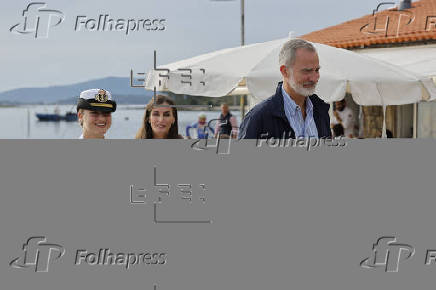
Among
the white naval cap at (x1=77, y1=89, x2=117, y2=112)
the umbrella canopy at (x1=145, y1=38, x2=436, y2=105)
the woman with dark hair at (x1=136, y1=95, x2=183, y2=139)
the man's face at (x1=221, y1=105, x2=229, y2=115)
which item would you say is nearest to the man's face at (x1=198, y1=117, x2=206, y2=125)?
the man's face at (x1=221, y1=105, x2=229, y2=115)

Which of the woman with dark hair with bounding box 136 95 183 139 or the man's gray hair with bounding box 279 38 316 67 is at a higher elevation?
the man's gray hair with bounding box 279 38 316 67

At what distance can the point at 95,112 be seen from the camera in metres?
4.34

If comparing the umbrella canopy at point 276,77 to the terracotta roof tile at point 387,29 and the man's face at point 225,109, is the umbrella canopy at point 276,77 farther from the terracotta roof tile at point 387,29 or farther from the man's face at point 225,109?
the man's face at point 225,109

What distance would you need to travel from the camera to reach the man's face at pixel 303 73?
398 cm

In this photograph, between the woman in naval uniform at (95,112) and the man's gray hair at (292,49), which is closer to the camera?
the man's gray hair at (292,49)

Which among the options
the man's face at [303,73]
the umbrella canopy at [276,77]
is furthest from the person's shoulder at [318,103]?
the umbrella canopy at [276,77]

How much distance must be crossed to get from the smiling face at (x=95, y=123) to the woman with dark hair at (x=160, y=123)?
1.89 feet

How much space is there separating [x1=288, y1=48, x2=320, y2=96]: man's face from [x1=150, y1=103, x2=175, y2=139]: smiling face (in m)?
1.23

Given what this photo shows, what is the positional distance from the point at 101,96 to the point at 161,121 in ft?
2.09

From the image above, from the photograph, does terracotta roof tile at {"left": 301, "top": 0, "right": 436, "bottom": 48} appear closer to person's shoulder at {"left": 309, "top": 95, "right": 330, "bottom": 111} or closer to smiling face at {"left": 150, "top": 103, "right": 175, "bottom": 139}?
smiling face at {"left": 150, "top": 103, "right": 175, "bottom": 139}

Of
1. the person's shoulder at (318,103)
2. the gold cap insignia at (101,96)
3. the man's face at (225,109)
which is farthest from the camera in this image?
the man's face at (225,109)

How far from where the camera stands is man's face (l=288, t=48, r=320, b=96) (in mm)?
3982

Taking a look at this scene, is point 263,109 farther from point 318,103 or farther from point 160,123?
point 160,123

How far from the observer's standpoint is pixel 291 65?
401 cm
